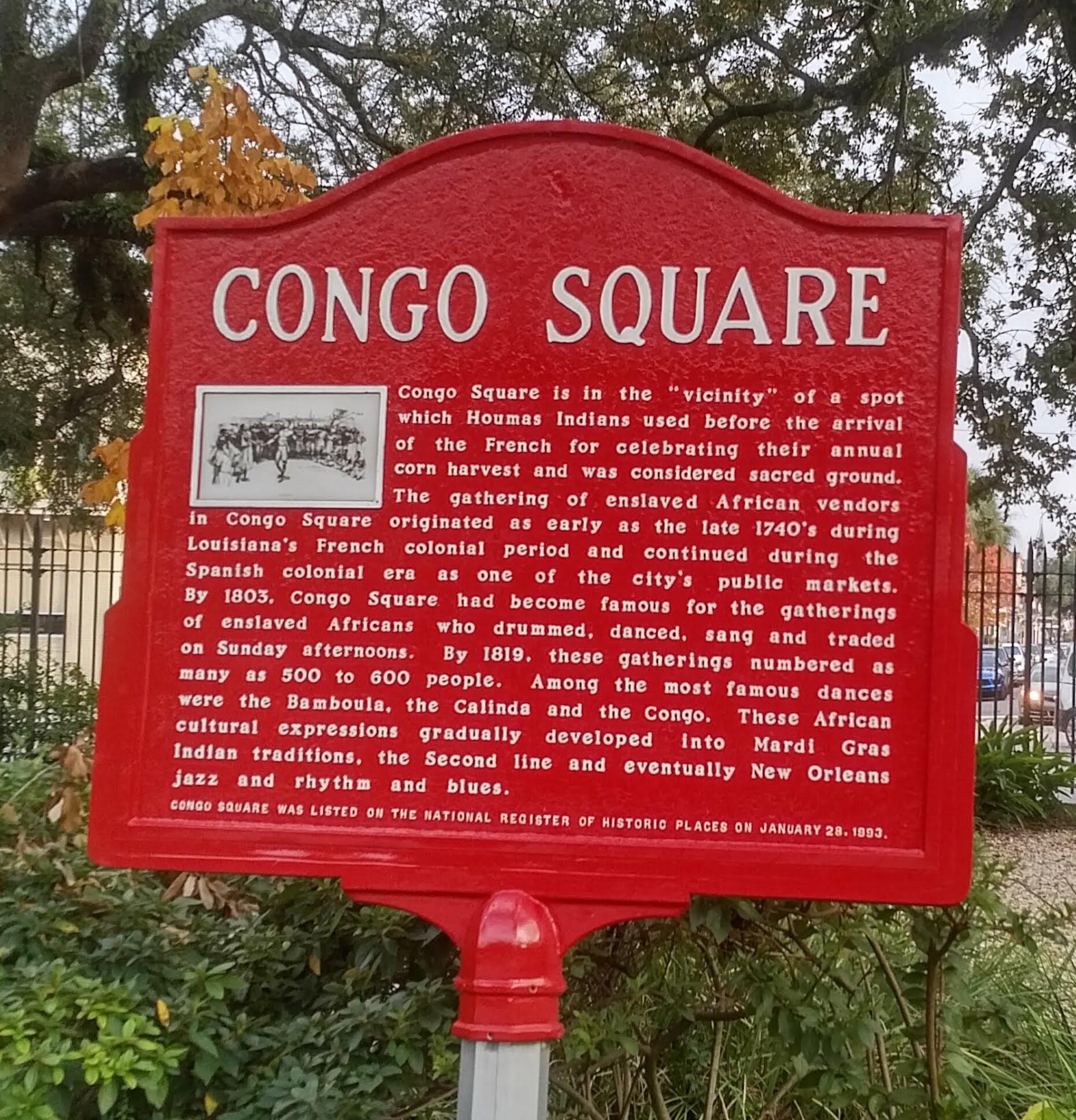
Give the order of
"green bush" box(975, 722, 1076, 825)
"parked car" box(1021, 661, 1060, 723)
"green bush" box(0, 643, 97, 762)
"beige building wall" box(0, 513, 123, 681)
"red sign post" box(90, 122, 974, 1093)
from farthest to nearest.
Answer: "parked car" box(1021, 661, 1060, 723) → "beige building wall" box(0, 513, 123, 681) → "green bush" box(975, 722, 1076, 825) → "green bush" box(0, 643, 97, 762) → "red sign post" box(90, 122, 974, 1093)

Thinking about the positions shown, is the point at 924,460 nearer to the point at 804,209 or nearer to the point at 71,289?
the point at 804,209

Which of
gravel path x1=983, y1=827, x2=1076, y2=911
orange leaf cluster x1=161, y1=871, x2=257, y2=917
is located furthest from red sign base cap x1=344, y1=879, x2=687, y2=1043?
gravel path x1=983, y1=827, x2=1076, y2=911

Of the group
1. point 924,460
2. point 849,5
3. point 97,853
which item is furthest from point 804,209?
point 849,5

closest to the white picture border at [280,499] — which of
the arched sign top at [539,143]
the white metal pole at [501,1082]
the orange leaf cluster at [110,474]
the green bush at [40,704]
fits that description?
the arched sign top at [539,143]

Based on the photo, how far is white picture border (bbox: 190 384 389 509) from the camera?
2154 millimetres

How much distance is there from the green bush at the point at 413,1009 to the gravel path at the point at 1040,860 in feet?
12.3

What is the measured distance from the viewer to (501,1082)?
189cm

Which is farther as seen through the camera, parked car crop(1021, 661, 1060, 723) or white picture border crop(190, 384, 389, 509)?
parked car crop(1021, 661, 1060, 723)

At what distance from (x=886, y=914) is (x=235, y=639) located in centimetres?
173

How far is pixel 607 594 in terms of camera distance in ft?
6.87

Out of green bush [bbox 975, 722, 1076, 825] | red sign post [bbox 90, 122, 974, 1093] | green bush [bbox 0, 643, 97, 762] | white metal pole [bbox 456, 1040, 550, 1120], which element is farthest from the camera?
green bush [bbox 975, 722, 1076, 825]

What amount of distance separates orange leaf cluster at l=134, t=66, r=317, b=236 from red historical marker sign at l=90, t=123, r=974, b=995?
127cm

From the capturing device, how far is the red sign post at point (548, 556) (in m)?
2.03

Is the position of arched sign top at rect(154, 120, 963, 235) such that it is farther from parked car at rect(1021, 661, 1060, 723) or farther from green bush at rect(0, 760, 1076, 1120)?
parked car at rect(1021, 661, 1060, 723)
